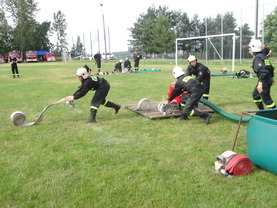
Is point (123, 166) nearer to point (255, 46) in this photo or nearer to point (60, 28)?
point (255, 46)

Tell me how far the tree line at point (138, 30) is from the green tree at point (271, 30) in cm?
559

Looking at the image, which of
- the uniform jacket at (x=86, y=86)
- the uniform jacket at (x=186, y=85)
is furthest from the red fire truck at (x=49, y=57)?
the uniform jacket at (x=186, y=85)

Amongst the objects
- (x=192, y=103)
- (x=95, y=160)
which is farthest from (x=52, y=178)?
(x=192, y=103)

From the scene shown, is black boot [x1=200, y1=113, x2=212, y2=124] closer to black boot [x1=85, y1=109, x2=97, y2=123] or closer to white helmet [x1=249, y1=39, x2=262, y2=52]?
white helmet [x1=249, y1=39, x2=262, y2=52]

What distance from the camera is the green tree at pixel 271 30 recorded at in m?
23.8

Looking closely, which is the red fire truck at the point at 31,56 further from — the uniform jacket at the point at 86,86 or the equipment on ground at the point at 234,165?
the equipment on ground at the point at 234,165

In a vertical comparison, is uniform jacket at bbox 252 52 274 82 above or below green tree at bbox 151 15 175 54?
below

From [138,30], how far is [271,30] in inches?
1686

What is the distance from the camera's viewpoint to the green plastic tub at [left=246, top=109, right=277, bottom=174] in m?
3.68

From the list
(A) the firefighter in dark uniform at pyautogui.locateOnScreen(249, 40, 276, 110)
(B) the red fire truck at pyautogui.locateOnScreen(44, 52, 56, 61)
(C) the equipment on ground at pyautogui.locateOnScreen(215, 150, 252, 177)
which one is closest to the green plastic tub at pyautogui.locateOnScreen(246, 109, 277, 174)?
(C) the equipment on ground at pyautogui.locateOnScreen(215, 150, 252, 177)

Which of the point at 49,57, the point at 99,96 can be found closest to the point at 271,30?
the point at 99,96

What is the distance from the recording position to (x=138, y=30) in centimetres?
6412

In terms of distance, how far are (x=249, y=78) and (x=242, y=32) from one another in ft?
39.8

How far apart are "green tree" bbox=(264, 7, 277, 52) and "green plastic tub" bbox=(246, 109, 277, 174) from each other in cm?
2276
